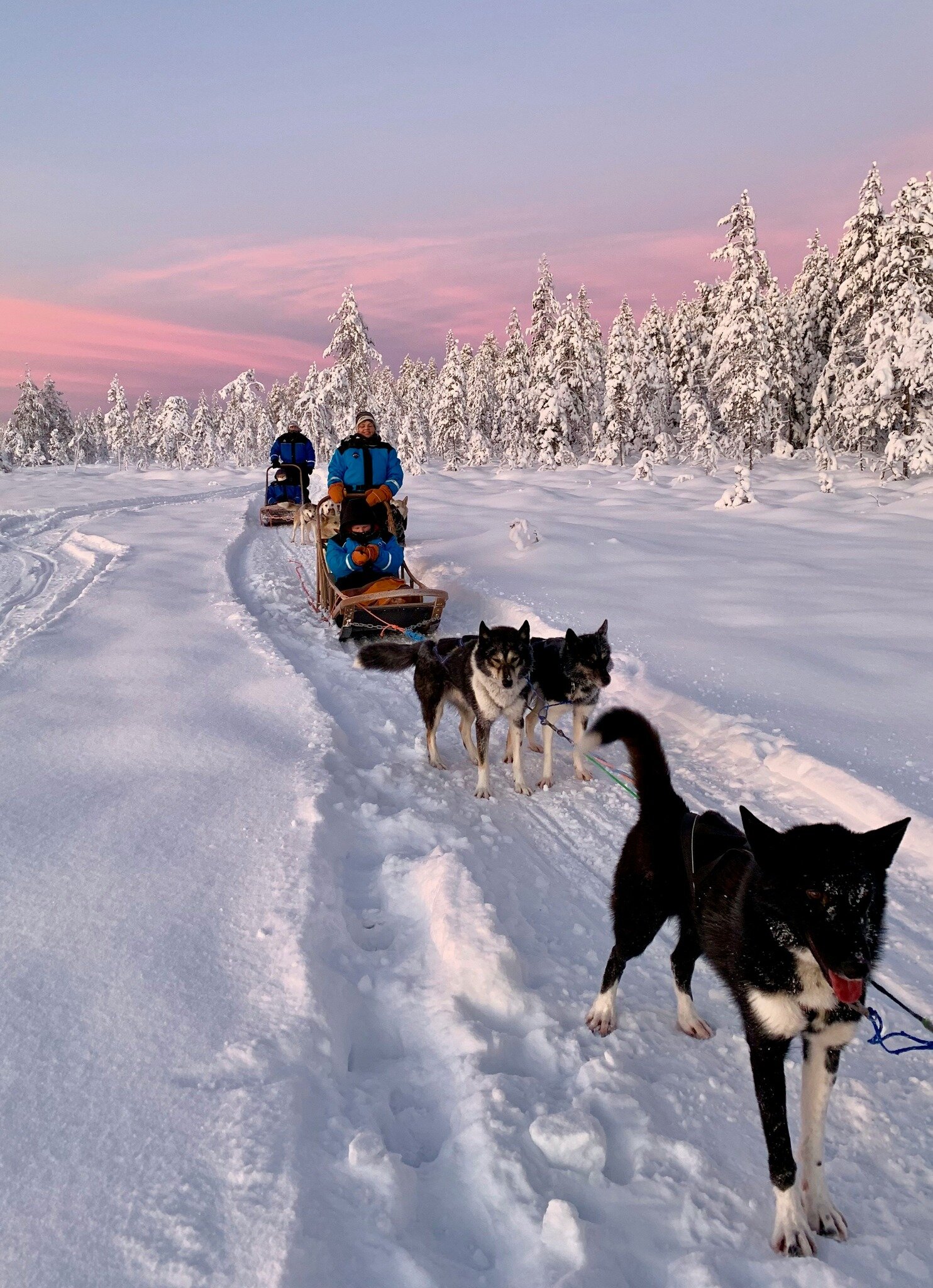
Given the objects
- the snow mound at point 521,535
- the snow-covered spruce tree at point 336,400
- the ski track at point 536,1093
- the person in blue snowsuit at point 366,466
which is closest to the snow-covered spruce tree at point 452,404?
the snow-covered spruce tree at point 336,400

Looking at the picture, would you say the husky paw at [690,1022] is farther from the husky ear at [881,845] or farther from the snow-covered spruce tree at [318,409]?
the snow-covered spruce tree at [318,409]

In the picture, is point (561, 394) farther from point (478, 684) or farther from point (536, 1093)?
point (536, 1093)

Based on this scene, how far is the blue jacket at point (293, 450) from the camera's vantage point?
18.7m

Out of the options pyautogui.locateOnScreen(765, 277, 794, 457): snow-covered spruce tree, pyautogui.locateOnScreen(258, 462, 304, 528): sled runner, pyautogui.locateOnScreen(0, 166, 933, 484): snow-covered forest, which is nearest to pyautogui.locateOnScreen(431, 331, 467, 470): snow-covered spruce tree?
pyautogui.locateOnScreen(0, 166, 933, 484): snow-covered forest

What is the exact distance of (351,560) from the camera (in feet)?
27.4

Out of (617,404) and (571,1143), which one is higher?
(617,404)

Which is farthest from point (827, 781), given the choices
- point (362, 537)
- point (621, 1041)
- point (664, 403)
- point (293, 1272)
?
point (664, 403)

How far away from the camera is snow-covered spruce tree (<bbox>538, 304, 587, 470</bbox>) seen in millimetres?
36000

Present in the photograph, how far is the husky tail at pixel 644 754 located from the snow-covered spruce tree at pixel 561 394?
34340 millimetres

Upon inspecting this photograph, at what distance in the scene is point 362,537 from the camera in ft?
28.0

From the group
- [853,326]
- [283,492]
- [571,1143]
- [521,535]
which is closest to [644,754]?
[571,1143]

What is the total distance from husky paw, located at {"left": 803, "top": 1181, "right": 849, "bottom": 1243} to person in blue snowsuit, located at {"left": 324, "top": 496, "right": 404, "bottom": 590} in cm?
694

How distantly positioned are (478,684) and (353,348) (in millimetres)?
36317

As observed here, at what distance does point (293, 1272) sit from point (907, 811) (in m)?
3.59
